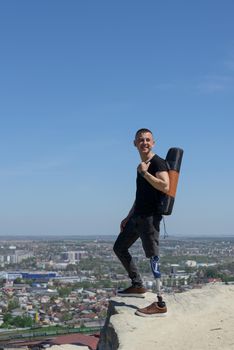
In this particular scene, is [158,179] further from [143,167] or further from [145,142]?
[145,142]

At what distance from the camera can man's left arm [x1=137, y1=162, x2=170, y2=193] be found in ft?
17.8

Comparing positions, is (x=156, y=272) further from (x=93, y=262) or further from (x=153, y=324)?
(x=93, y=262)

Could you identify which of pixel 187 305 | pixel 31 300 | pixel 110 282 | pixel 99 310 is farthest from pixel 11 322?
pixel 187 305

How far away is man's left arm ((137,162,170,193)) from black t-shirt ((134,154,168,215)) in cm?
6

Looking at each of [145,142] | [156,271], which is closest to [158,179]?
[145,142]

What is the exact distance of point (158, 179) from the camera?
5.45m

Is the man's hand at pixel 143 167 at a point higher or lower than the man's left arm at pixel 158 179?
higher

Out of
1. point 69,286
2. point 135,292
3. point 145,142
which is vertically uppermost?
point 145,142

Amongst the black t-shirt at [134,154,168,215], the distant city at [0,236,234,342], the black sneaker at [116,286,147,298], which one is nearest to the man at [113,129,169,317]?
the black t-shirt at [134,154,168,215]

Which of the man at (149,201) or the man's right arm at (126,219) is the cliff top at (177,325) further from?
the man's right arm at (126,219)

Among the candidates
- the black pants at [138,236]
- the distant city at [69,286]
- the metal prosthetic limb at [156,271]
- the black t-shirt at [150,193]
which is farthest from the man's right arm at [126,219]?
the distant city at [69,286]

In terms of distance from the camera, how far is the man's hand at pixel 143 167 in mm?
5492

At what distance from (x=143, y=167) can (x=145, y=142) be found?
11.4 inches

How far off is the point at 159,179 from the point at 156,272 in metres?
0.89
